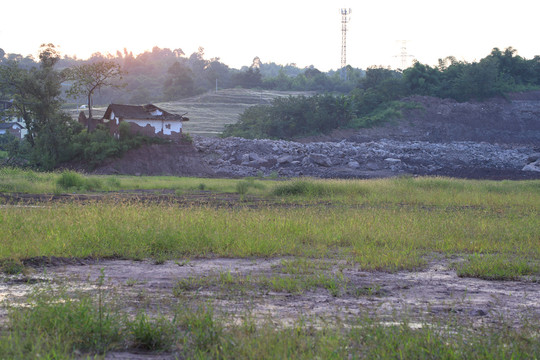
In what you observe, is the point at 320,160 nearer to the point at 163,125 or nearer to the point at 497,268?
the point at 163,125

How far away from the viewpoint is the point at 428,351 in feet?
14.9

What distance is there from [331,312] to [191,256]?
3851 mm

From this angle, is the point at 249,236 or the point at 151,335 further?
the point at 249,236

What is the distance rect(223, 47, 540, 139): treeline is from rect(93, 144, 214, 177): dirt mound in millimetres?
14214

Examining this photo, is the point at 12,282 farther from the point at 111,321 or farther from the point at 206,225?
the point at 206,225

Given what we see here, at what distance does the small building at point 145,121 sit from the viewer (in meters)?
41.1

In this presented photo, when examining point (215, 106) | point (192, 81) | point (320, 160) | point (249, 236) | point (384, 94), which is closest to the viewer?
point (249, 236)

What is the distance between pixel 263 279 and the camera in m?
7.25

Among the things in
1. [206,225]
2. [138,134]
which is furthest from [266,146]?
[206,225]

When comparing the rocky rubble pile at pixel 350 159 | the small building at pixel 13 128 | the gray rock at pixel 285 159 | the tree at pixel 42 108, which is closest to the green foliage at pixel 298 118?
the rocky rubble pile at pixel 350 159

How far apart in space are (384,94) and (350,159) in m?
27.4

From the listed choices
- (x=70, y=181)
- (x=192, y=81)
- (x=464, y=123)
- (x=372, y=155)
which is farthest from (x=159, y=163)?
(x=192, y=81)

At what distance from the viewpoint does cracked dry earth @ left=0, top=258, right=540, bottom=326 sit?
5.88 m

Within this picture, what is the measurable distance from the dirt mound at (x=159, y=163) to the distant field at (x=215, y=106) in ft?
74.2
